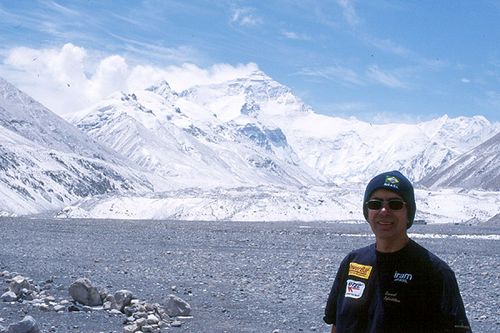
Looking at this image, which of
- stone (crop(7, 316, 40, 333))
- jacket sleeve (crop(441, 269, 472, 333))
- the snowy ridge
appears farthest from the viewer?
the snowy ridge

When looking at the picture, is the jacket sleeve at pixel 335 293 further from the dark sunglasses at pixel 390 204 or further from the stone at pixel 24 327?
the stone at pixel 24 327

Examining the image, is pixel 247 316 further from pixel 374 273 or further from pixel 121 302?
pixel 374 273

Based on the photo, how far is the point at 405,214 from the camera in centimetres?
576

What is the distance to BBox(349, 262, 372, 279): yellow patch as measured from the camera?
18.2ft

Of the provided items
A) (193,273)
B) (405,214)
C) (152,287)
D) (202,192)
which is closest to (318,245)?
(193,273)

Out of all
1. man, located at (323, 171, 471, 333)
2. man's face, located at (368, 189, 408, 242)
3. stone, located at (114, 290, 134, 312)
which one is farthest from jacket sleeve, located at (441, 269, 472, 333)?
stone, located at (114, 290, 134, 312)

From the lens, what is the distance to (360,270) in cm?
562

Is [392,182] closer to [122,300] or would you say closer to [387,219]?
[387,219]

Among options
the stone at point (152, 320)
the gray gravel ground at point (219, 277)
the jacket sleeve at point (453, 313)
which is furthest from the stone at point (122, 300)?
the jacket sleeve at point (453, 313)

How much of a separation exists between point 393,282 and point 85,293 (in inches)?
698

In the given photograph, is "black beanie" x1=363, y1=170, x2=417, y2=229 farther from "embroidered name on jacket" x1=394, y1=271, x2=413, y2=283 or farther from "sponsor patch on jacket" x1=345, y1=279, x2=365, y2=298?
"sponsor patch on jacket" x1=345, y1=279, x2=365, y2=298

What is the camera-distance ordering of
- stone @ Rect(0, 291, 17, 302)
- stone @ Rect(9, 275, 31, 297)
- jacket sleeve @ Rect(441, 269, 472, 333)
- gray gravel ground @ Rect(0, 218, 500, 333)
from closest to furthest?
jacket sleeve @ Rect(441, 269, 472, 333), gray gravel ground @ Rect(0, 218, 500, 333), stone @ Rect(0, 291, 17, 302), stone @ Rect(9, 275, 31, 297)

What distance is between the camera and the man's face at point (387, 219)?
562 cm

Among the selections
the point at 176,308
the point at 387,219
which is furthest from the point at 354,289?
the point at 176,308
